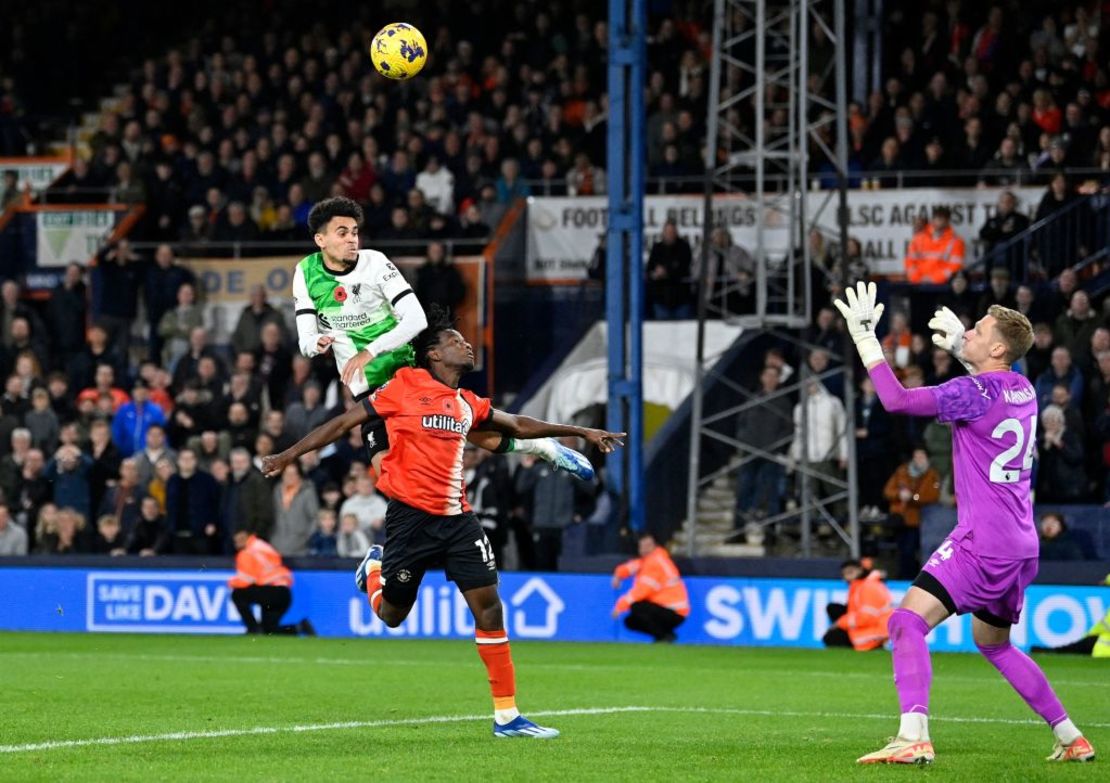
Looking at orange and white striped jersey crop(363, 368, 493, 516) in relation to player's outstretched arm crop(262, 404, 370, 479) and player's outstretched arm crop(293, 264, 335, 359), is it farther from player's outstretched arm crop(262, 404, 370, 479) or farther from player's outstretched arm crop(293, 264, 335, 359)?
player's outstretched arm crop(293, 264, 335, 359)

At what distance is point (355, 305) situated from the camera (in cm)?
1092

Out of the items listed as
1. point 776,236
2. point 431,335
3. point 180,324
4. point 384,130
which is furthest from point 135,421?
point 431,335

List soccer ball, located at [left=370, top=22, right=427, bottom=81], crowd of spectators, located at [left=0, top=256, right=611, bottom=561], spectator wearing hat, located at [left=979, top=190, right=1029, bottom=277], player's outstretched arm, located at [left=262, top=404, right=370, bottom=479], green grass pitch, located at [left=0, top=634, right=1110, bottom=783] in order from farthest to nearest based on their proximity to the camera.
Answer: spectator wearing hat, located at [left=979, top=190, right=1029, bottom=277] < crowd of spectators, located at [left=0, top=256, right=611, bottom=561] < soccer ball, located at [left=370, top=22, right=427, bottom=81] < player's outstretched arm, located at [left=262, top=404, right=370, bottom=479] < green grass pitch, located at [left=0, top=634, right=1110, bottom=783]

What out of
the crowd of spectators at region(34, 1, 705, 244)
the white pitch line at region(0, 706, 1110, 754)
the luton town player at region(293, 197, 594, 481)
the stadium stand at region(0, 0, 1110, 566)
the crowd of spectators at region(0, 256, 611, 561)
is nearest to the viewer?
the white pitch line at region(0, 706, 1110, 754)

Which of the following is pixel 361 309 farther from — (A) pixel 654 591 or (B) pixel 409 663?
(A) pixel 654 591

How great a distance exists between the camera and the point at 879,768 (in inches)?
344

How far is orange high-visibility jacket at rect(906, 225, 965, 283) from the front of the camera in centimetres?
2422

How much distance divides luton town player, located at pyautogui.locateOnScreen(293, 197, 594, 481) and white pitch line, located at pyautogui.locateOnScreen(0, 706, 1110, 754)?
1.47m

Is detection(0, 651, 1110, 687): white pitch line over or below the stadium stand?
below

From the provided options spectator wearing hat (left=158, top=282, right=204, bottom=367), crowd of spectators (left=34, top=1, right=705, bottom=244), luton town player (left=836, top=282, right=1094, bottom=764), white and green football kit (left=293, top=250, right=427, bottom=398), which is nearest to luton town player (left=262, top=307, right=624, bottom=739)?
white and green football kit (left=293, top=250, right=427, bottom=398)

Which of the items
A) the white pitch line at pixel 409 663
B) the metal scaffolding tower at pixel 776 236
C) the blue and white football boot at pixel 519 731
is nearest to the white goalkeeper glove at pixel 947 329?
the blue and white football boot at pixel 519 731

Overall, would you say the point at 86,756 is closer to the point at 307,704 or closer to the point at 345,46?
the point at 307,704

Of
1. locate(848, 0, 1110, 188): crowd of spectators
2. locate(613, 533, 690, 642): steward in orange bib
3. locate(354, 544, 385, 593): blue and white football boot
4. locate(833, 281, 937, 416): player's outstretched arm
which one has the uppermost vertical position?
locate(848, 0, 1110, 188): crowd of spectators

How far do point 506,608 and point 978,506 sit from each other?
1265 centimetres
